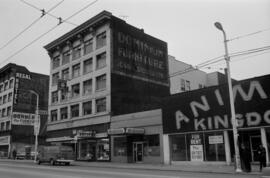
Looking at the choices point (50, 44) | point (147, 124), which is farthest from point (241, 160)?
point (50, 44)

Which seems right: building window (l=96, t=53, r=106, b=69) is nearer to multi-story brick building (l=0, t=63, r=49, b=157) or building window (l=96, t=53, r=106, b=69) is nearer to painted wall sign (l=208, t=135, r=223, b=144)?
painted wall sign (l=208, t=135, r=223, b=144)

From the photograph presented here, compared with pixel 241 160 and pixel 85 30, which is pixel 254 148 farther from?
pixel 85 30

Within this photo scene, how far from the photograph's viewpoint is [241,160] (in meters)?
20.9

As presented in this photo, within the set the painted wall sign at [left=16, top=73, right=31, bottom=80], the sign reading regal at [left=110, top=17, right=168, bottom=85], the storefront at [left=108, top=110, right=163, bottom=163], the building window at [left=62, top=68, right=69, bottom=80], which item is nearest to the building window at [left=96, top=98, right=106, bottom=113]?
the storefront at [left=108, top=110, right=163, bottom=163]

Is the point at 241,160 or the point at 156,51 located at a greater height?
the point at 156,51

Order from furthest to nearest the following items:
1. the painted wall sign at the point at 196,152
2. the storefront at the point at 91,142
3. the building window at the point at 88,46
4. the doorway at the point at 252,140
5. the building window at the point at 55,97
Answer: the building window at the point at 55,97 < the building window at the point at 88,46 < the storefront at the point at 91,142 < the painted wall sign at the point at 196,152 < the doorway at the point at 252,140

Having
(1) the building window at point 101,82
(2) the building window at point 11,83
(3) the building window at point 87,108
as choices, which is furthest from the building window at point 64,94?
(2) the building window at point 11,83

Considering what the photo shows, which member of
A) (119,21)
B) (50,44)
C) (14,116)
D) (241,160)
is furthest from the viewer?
(14,116)

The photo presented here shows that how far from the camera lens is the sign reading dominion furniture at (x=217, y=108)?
24359 millimetres

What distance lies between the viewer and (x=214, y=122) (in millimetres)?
27062

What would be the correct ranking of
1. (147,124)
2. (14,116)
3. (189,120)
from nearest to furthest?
(189,120), (147,124), (14,116)

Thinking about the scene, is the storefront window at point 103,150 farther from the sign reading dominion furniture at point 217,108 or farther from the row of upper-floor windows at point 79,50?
the row of upper-floor windows at point 79,50

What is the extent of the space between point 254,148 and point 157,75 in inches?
886

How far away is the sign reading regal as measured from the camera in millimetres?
41438
